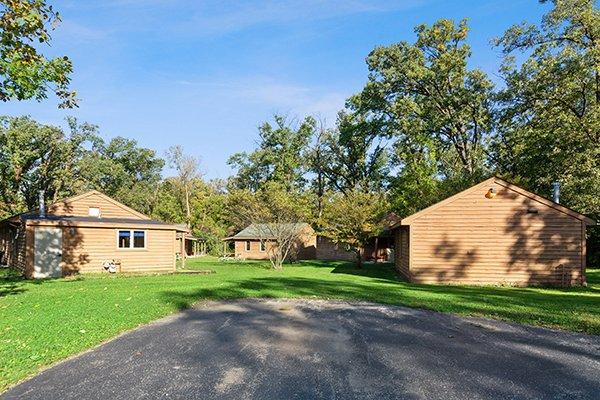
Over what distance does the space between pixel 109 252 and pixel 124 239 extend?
1058 mm

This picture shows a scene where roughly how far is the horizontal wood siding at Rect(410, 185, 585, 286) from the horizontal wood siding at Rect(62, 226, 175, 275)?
13.8 meters

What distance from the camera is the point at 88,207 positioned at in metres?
24.6

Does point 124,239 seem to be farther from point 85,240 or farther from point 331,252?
point 331,252

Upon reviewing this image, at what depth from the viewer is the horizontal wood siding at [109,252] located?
21.0 metres

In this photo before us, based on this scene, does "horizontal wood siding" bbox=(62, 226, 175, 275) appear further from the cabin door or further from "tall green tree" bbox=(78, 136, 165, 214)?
"tall green tree" bbox=(78, 136, 165, 214)

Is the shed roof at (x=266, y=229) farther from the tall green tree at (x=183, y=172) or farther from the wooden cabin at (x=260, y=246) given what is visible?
the tall green tree at (x=183, y=172)

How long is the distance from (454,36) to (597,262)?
746 inches

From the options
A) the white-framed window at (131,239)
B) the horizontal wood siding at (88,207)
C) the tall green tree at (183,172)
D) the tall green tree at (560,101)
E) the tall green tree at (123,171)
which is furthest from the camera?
the tall green tree at (183,172)

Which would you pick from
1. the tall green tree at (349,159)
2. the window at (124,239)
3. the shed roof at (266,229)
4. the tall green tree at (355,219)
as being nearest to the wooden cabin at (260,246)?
the shed roof at (266,229)

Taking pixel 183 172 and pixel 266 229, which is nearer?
pixel 266 229

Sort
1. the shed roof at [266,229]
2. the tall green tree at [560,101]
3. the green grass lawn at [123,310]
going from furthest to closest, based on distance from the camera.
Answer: the shed roof at [266,229] < the tall green tree at [560,101] < the green grass lawn at [123,310]

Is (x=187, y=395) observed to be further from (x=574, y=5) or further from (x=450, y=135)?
(x=450, y=135)

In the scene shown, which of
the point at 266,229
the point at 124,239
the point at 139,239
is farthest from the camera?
the point at 266,229

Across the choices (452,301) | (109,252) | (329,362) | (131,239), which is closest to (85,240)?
(109,252)
